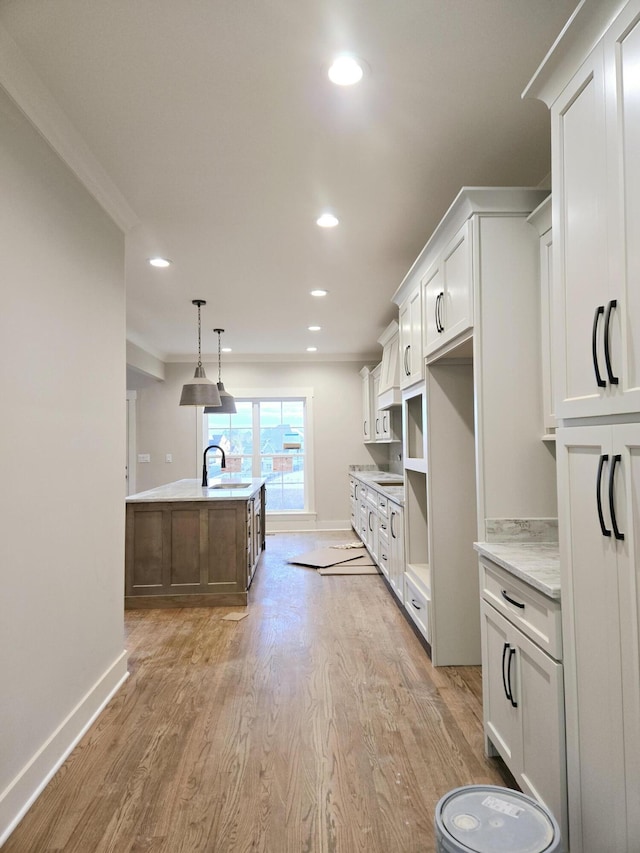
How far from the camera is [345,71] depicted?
1.85 metres

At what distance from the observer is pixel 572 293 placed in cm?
140

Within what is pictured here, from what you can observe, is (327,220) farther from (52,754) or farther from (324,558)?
(324,558)

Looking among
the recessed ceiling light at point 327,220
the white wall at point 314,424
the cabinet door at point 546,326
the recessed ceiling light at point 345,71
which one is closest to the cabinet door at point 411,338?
the recessed ceiling light at point 327,220

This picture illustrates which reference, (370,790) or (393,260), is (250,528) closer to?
(393,260)

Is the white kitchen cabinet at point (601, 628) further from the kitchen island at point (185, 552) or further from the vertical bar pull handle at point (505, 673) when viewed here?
the kitchen island at point (185, 552)

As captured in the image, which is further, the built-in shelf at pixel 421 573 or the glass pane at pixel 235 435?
the glass pane at pixel 235 435

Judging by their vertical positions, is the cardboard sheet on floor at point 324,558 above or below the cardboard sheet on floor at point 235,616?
above

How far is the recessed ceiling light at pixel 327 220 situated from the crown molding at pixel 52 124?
3.67 ft

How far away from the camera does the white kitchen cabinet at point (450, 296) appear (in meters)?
2.37

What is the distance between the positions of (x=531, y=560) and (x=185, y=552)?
303 centimetres

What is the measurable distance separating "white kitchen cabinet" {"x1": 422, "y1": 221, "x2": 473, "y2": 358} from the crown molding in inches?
69.9

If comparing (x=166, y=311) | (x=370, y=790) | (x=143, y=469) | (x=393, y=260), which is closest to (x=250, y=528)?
(x=166, y=311)

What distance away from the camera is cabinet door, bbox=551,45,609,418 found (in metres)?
1.25

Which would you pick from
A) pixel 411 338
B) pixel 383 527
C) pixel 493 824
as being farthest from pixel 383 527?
pixel 493 824
